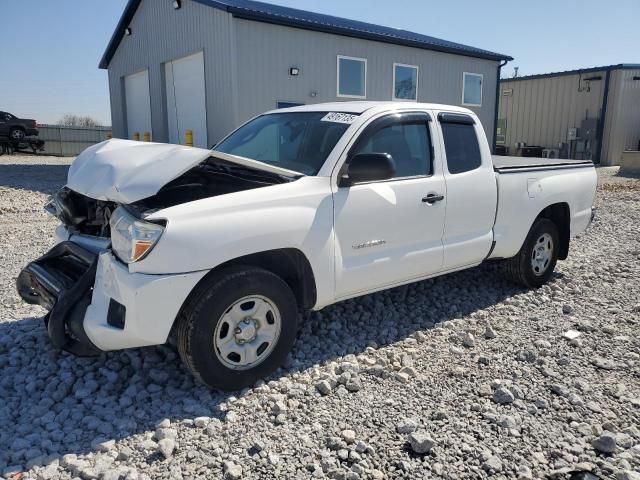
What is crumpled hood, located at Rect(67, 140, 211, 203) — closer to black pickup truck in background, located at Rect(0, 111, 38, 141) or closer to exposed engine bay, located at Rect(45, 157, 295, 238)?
exposed engine bay, located at Rect(45, 157, 295, 238)

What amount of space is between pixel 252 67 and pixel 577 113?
1622 cm

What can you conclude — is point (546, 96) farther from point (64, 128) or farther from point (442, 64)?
point (64, 128)

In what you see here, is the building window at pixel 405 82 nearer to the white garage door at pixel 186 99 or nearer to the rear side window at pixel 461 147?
the white garage door at pixel 186 99

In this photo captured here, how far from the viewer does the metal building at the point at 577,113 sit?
864 inches

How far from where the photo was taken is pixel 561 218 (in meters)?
5.67

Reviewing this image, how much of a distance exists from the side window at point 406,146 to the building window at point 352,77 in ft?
39.9

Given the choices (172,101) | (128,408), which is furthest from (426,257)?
(172,101)

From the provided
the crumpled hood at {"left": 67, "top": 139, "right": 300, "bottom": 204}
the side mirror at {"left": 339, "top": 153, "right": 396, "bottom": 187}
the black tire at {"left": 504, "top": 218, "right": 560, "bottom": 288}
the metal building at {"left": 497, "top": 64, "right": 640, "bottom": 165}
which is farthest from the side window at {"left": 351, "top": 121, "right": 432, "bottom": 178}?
Answer: the metal building at {"left": 497, "top": 64, "right": 640, "bottom": 165}

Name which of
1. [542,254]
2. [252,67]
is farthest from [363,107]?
[252,67]

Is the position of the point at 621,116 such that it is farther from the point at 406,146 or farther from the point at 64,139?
the point at 64,139

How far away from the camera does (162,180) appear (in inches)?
123

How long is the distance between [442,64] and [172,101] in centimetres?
941

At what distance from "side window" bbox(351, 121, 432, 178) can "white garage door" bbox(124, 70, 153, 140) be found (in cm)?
1660

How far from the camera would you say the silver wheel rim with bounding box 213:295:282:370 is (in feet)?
10.6
